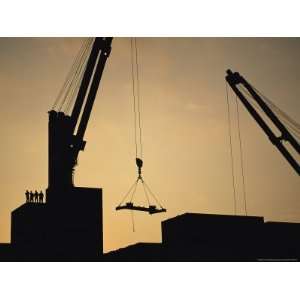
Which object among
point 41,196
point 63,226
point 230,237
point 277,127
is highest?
point 277,127

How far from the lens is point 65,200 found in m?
16.9

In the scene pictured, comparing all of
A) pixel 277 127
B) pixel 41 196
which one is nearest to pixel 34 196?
pixel 41 196

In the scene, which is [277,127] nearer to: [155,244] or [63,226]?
[155,244]

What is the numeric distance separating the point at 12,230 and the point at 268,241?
12119 millimetres

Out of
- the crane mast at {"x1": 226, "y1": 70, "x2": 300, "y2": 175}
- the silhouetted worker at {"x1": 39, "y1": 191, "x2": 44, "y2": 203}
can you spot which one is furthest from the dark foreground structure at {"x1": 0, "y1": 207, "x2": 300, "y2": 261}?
the crane mast at {"x1": 226, "y1": 70, "x2": 300, "y2": 175}

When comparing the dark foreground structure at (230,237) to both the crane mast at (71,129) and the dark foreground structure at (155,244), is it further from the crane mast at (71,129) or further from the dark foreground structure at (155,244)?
the crane mast at (71,129)

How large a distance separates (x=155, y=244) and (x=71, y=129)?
211 inches

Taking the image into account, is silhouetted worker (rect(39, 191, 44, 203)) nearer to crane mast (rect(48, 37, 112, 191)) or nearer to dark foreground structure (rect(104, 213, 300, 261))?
crane mast (rect(48, 37, 112, 191))

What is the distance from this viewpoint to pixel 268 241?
22.7m

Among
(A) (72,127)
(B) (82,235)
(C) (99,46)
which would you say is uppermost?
(C) (99,46)

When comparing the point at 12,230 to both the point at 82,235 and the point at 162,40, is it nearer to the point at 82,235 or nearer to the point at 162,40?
the point at 82,235
